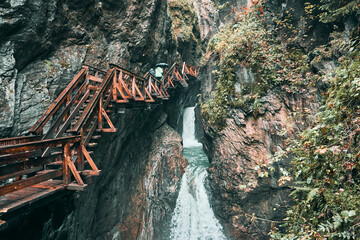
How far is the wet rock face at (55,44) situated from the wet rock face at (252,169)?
7.45 m

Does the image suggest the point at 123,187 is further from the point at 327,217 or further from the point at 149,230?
the point at 327,217

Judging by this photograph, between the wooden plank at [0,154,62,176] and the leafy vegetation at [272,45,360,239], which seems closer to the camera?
the leafy vegetation at [272,45,360,239]

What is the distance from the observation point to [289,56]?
30.3 feet

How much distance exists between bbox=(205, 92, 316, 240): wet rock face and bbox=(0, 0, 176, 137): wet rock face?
745cm

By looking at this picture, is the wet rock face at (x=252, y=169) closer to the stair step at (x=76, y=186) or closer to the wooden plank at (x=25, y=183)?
the stair step at (x=76, y=186)

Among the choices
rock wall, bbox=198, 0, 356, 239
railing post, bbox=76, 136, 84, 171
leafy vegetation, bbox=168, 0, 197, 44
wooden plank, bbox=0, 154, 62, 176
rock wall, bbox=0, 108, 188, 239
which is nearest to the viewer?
wooden plank, bbox=0, 154, 62, 176

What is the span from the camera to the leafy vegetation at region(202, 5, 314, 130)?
29.2 feet

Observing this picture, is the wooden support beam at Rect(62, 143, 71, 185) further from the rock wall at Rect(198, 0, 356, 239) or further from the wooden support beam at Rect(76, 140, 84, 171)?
the rock wall at Rect(198, 0, 356, 239)

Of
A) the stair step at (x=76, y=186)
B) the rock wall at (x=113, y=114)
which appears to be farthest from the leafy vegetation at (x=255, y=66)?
the stair step at (x=76, y=186)

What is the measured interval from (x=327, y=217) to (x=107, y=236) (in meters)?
10.1

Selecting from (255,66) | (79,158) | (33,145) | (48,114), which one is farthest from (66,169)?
(255,66)

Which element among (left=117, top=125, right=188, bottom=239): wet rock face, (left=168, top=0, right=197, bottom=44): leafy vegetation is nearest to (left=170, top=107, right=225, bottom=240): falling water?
(left=117, top=125, right=188, bottom=239): wet rock face

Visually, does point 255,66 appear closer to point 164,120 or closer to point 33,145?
point 164,120

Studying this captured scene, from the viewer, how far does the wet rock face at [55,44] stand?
5.65 m
